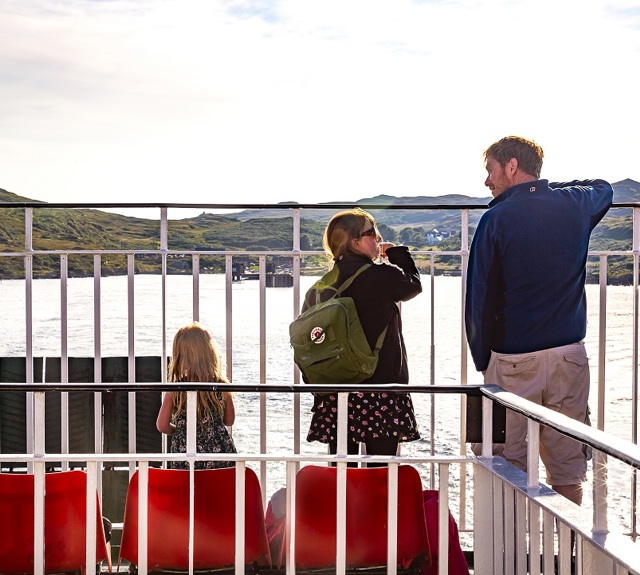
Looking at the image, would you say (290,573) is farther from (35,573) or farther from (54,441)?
(54,441)

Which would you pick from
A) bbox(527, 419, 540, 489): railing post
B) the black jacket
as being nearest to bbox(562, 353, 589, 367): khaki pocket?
the black jacket

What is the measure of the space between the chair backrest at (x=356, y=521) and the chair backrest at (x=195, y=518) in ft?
0.50

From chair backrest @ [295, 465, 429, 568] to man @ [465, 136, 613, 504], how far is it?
24.3 inches

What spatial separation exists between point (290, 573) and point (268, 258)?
1.62 m

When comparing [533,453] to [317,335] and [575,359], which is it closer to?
[575,359]

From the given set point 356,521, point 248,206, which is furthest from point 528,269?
point 248,206

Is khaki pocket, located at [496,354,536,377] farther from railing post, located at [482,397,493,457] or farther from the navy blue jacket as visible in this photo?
railing post, located at [482,397,493,457]

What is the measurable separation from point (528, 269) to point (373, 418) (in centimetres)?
75

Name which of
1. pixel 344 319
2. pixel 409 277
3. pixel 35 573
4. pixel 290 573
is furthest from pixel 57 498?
pixel 409 277

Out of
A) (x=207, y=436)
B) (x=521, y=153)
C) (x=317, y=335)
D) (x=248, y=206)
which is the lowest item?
(x=207, y=436)

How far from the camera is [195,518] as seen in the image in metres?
2.52

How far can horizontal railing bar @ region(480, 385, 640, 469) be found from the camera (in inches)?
62.4

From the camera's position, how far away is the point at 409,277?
125 inches

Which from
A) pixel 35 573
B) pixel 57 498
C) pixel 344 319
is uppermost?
pixel 344 319
